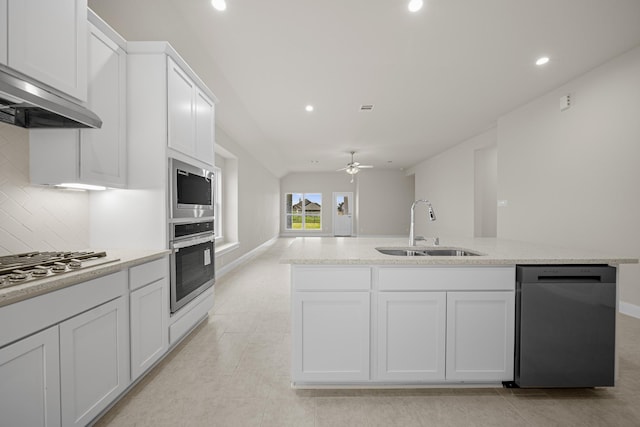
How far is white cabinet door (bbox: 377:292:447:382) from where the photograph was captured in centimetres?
180

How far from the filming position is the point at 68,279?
1.31 m

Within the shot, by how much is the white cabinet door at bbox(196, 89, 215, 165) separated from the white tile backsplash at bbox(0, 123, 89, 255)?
1081mm

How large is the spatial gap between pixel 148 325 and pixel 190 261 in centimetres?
67

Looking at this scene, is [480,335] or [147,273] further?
[147,273]

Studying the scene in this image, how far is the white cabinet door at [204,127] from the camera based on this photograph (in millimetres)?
2764

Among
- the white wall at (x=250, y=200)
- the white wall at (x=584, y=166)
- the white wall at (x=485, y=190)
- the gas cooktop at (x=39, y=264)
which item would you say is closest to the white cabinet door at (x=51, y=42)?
the gas cooktop at (x=39, y=264)

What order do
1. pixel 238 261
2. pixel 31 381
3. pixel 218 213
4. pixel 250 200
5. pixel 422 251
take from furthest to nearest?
pixel 250 200 → pixel 238 261 → pixel 218 213 → pixel 422 251 → pixel 31 381

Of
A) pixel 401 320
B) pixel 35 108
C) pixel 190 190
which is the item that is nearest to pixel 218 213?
pixel 190 190

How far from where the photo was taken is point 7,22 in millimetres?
1259

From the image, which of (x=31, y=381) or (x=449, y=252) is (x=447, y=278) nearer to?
(x=449, y=252)

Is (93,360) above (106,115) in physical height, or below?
below

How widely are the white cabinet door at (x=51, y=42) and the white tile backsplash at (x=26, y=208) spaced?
1.82 ft

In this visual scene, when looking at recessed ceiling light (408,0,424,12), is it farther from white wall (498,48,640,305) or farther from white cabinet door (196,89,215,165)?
white wall (498,48,640,305)

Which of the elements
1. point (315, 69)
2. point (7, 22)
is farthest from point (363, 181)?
point (7, 22)
